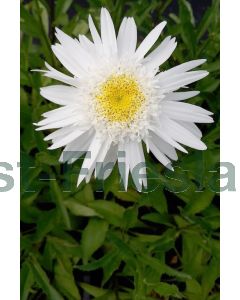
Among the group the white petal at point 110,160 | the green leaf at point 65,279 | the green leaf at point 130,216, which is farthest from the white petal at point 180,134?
the green leaf at point 65,279

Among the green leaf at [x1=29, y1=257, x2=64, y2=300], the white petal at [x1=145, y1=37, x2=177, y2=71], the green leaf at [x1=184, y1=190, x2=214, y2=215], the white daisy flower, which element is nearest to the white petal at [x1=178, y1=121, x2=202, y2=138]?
the white daisy flower

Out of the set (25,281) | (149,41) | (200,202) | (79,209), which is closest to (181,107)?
(149,41)

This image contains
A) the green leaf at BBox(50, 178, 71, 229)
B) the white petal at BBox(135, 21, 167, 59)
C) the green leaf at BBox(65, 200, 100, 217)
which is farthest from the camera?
the green leaf at BBox(65, 200, 100, 217)

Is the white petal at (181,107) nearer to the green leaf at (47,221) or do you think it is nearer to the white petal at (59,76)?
the white petal at (59,76)

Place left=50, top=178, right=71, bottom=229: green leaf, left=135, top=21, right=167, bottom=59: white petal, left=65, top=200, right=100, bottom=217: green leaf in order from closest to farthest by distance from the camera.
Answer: left=135, top=21, right=167, bottom=59: white petal < left=50, top=178, right=71, bottom=229: green leaf < left=65, top=200, right=100, bottom=217: green leaf

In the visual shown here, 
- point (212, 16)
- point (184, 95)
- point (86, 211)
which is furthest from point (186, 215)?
point (212, 16)

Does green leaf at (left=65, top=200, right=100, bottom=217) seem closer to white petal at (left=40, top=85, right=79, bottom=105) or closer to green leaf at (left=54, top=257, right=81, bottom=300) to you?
green leaf at (left=54, top=257, right=81, bottom=300)

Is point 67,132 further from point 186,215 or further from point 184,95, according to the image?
point 186,215
